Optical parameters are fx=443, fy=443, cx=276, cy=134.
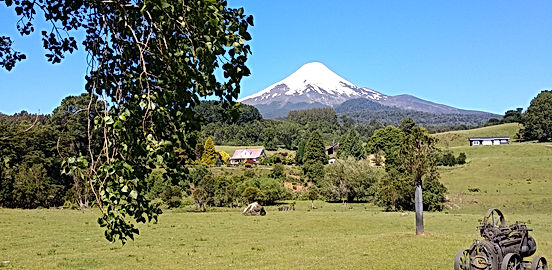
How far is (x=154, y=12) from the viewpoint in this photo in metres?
3.67

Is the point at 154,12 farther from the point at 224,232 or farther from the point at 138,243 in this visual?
the point at 224,232

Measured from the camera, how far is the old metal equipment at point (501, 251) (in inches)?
510

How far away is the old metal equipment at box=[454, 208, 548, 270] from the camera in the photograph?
13.0 m

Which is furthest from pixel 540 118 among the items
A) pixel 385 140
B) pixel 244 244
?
pixel 244 244

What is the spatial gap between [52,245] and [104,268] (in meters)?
6.78

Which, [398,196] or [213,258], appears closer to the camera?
[213,258]

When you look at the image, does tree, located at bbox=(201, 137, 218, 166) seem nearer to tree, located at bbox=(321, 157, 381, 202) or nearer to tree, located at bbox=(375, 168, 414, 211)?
tree, located at bbox=(321, 157, 381, 202)

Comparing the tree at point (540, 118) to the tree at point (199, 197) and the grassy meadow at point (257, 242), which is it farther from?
the tree at point (199, 197)

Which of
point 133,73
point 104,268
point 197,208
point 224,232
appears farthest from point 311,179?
point 133,73

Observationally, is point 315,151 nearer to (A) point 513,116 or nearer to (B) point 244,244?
(B) point 244,244

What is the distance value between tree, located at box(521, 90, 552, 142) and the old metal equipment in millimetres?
93602

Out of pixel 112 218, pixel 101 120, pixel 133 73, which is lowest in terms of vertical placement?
pixel 112 218

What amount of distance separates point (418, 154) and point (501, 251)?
33.4 feet

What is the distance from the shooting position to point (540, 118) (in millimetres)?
95625
